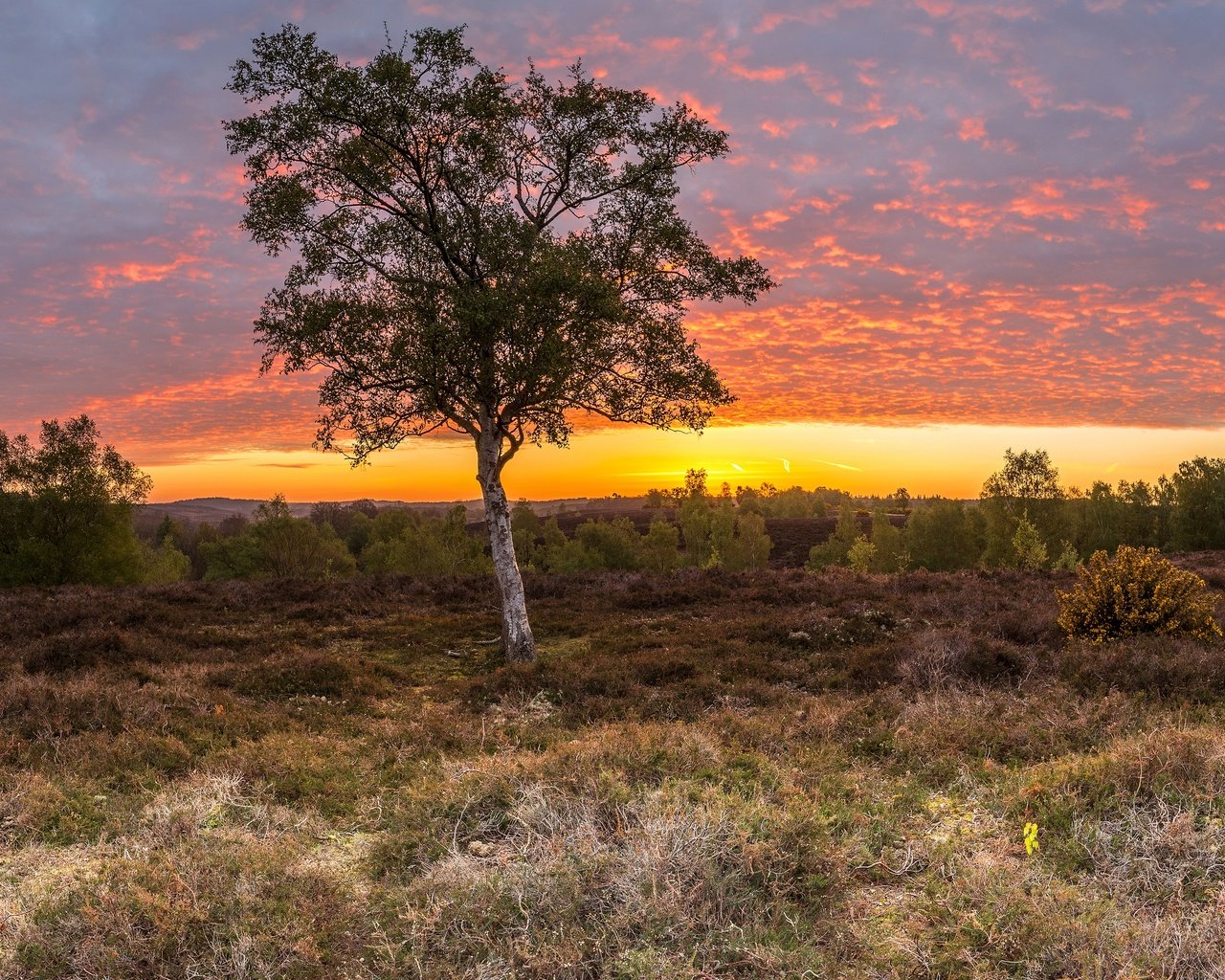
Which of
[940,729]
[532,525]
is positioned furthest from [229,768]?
[532,525]

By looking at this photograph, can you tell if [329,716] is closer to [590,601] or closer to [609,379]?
[609,379]

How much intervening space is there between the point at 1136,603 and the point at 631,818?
12.5 m

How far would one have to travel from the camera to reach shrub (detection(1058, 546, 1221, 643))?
44.8ft

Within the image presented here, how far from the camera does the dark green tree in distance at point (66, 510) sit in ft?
139

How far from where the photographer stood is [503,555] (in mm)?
16891

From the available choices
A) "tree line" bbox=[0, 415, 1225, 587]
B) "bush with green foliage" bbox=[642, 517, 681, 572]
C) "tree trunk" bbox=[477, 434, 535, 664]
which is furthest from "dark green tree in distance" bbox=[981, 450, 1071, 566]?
"tree trunk" bbox=[477, 434, 535, 664]

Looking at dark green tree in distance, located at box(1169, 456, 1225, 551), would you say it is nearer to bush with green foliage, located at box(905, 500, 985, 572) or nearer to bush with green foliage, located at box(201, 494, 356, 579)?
bush with green foliage, located at box(905, 500, 985, 572)

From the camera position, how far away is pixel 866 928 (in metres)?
4.98

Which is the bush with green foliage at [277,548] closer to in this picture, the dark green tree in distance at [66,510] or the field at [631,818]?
the dark green tree in distance at [66,510]

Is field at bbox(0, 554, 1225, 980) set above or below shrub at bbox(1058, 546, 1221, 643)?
below

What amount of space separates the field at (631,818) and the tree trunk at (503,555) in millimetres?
2645

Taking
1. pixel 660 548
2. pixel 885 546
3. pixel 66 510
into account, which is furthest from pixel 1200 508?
pixel 66 510

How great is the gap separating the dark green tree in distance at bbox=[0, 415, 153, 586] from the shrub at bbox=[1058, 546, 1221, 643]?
48076 millimetres

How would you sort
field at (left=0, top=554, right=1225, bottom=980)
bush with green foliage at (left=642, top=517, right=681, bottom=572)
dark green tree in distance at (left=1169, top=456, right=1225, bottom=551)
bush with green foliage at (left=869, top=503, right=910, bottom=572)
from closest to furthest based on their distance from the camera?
field at (left=0, top=554, right=1225, bottom=980), dark green tree in distance at (left=1169, top=456, right=1225, bottom=551), bush with green foliage at (left=869, top=503, right=910, bottom=572), bush with green foliage at (left=642, top=517, right=681, bottom=572)
